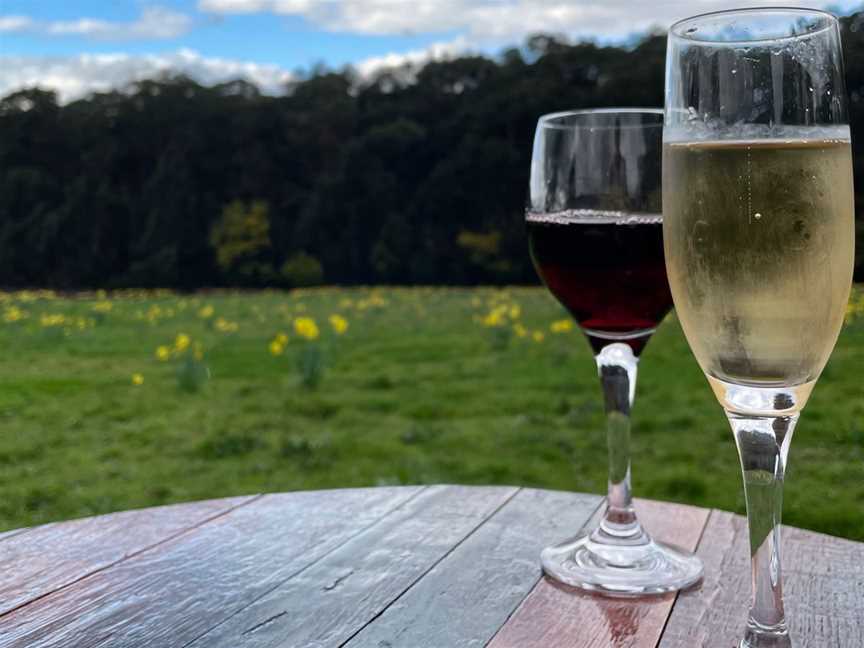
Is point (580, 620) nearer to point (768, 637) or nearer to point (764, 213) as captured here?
point (768, 637)

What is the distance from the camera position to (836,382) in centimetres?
644

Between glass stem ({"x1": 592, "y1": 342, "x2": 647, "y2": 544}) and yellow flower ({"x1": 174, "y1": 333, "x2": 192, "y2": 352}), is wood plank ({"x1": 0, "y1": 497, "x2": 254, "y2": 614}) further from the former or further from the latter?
yellow flower ({"x1": 174, "y1": 333, "x2": 192, "y2": 352})

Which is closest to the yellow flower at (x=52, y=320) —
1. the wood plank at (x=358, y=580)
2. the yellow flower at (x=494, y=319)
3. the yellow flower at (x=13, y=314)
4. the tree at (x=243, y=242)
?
the yellow flower at (x=13, y=314)

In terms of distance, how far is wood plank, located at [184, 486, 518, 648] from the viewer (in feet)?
3.42

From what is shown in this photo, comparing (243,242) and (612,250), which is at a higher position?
(612,250)

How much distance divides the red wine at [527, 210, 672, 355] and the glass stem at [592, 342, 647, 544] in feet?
0.10

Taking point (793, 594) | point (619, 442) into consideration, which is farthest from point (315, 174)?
point (793, 594)

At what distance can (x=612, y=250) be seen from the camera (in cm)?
129

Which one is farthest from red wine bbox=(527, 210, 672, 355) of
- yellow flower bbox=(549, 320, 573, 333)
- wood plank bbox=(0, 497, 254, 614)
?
yellow flower bbox=(549, 320, 573, 333)

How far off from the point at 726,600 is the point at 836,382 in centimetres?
585

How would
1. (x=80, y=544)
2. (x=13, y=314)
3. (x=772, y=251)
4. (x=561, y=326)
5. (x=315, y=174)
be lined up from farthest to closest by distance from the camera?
(x=315, y=174), (x=13, y=314), (x=561, y=326), (x=80, y=544), (x=772, y=251)

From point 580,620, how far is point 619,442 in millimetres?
298

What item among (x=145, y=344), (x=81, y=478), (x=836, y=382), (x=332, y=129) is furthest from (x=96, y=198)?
(x=836, y=382)

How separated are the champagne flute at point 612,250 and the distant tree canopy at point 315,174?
16205 mm
